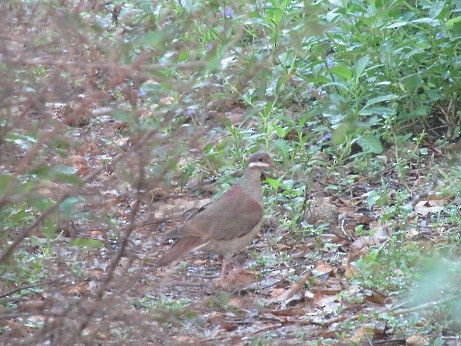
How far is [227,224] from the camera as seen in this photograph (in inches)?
245

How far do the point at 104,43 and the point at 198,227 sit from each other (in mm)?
2833

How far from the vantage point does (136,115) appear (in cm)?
299

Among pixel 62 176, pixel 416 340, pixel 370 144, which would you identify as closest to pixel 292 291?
pixel 416 340

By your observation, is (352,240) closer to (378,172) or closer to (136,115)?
(378,172)

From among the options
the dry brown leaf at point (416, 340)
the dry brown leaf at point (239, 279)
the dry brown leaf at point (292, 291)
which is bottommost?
the dry brown leaf at point (416, 340)

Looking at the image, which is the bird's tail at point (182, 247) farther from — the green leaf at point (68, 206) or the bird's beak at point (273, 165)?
the green leaf at point (68, 206)

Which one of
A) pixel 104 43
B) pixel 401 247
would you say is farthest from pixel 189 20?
pixel 401 247

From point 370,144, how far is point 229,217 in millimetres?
1295

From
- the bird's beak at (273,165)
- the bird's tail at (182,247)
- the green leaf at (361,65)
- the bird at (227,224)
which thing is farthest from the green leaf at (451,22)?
the bird's tail at (182,247)

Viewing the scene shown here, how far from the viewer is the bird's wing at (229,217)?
613 centimetres

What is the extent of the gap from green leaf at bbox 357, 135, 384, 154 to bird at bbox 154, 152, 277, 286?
0.91m

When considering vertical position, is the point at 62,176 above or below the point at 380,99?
below

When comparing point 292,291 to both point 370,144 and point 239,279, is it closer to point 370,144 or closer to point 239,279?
point 239,279

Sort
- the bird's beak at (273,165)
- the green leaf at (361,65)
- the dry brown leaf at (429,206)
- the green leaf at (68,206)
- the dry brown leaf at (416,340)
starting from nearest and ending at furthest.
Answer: the green leaf at (68,206), the dry brown leaf at (416,340), the dry brown leaf at (429,206), the bird's beak at (273,165), the green leaf at (361,65)
